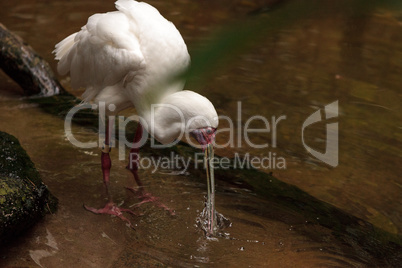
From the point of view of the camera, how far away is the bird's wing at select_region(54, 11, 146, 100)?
3.34 m

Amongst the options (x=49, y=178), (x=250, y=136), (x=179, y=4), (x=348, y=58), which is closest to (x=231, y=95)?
(x=250, y=136)

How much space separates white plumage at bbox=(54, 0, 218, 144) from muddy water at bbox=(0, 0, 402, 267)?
20.7 inches

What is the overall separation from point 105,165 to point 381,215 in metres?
2.10

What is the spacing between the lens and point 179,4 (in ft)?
25.6

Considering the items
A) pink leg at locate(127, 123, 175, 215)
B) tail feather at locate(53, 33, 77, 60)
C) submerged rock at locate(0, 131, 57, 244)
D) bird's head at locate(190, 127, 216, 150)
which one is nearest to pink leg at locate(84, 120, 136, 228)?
pink leg at locate(127, 123, 175, 215)

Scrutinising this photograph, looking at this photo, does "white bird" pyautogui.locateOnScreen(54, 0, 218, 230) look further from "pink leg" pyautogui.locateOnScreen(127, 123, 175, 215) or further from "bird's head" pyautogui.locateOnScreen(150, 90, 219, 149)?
"pink leg" pyautogui.locateOnScreen(127, 123, 175, 215)

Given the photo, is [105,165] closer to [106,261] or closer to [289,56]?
[106,261]

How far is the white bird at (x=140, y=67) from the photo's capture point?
3164mm

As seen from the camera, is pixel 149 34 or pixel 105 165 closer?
pixel 149 34

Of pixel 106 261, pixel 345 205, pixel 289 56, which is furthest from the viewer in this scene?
pixel 289 56

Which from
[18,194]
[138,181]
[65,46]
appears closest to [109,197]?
[138,181]

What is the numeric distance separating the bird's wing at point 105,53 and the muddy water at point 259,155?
641 mm

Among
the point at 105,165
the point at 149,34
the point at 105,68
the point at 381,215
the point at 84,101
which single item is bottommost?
the point at 381,215

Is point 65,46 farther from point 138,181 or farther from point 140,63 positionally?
point 138,181
